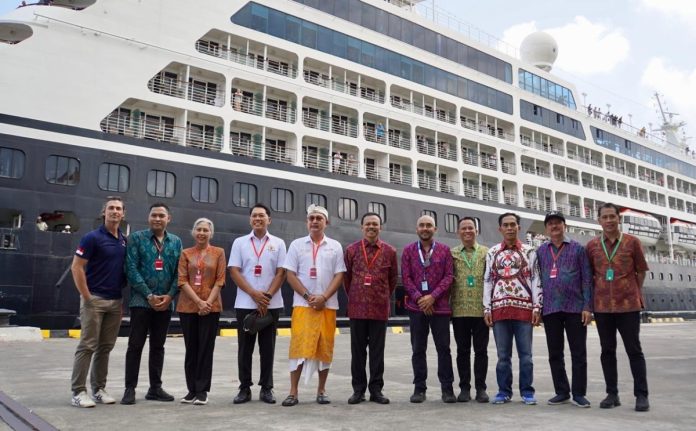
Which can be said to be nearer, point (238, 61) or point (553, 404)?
point (553, 404)

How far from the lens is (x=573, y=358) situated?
18.3ft

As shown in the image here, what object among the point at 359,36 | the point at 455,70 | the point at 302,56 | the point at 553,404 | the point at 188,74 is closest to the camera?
the point at 553,404

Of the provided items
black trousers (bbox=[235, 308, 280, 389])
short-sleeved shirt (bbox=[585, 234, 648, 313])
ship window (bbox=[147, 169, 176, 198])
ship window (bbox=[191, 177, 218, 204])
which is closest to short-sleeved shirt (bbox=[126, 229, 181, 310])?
black trousers (bbox=[235, 308, 280, 389])

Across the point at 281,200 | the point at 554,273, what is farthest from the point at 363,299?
the point at 281,200

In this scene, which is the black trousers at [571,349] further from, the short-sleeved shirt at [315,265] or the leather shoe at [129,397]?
the leather shoe at [129,397]

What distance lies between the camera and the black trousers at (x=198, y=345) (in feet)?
17.5

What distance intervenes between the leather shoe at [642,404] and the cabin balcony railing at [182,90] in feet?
47.7

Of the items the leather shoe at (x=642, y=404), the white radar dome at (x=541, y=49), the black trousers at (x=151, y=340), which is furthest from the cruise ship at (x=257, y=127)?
the leather shoe at (x=642, y=404)

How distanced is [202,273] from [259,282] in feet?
1.90

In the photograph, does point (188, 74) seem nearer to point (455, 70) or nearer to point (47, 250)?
point (47, 250)

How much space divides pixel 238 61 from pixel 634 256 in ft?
49.7

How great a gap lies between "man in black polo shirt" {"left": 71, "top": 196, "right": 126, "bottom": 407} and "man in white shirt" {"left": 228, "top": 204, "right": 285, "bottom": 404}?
1123 mm

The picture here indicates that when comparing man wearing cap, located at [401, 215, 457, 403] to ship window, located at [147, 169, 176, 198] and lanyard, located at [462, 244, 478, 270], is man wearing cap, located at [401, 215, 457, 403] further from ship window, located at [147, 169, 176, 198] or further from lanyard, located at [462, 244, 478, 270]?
ship window, located at [147, 169, 176, 198]

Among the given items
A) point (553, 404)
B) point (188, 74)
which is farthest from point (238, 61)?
point (553, 404)
